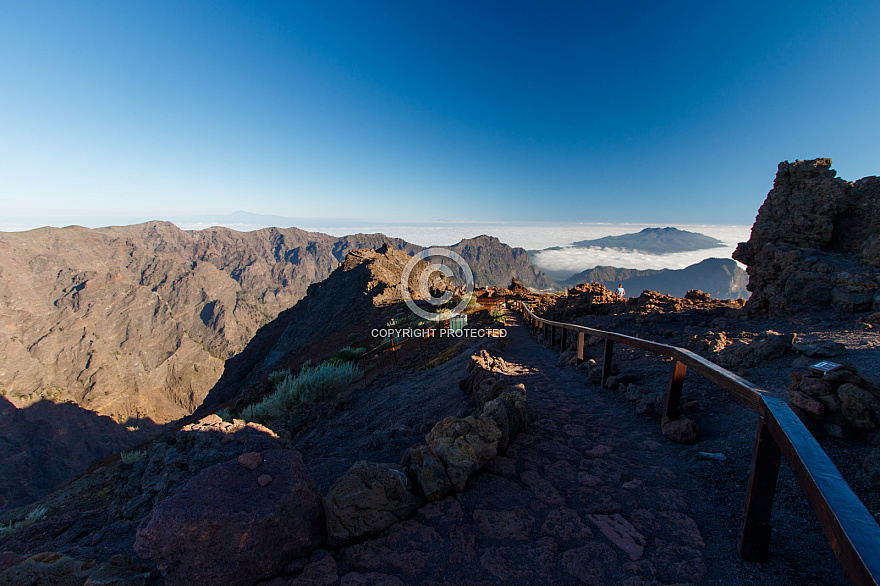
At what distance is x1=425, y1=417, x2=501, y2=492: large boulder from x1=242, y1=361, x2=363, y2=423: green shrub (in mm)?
4699

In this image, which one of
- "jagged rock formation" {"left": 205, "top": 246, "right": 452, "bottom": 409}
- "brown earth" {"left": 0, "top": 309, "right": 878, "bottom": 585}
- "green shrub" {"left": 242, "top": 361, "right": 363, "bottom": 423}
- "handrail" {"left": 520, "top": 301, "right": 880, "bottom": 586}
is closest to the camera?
"handrail" {"left": 520, "top": 301, "right": 880, "bottom": 586}

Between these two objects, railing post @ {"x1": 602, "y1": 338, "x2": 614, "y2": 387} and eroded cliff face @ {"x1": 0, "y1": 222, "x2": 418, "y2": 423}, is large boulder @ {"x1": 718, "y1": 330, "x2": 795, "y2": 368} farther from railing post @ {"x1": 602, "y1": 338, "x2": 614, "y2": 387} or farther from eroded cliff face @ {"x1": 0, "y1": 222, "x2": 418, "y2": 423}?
eroded cliff face @ {"x1": 0, "y1": 222, "x2": 418, "y2": 423}

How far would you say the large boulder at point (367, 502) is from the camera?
7.16 ft

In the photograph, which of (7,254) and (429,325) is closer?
(429,325)

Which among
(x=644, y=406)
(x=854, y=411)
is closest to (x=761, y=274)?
(x=644, y=406)

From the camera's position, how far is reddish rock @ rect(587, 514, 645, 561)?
6.79 ft

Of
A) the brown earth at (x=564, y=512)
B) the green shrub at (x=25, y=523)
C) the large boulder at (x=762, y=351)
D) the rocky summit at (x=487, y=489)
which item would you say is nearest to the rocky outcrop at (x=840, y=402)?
the rocky summit at (x=487, y=489)

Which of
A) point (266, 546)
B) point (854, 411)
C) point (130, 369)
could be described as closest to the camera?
point (266, 546)

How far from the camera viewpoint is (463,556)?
2.07 metres

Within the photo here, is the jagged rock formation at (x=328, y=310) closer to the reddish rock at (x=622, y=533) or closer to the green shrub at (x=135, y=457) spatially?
the green shrub at (x=135, y=457)

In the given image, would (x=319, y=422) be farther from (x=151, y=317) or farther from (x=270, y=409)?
(x=151, y=317)

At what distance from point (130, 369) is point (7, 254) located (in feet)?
281

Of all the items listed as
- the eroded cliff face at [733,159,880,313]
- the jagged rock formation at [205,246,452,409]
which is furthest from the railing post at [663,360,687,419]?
the jagged rock formation at [205,246,452,409]

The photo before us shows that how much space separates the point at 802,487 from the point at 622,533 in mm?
1260
